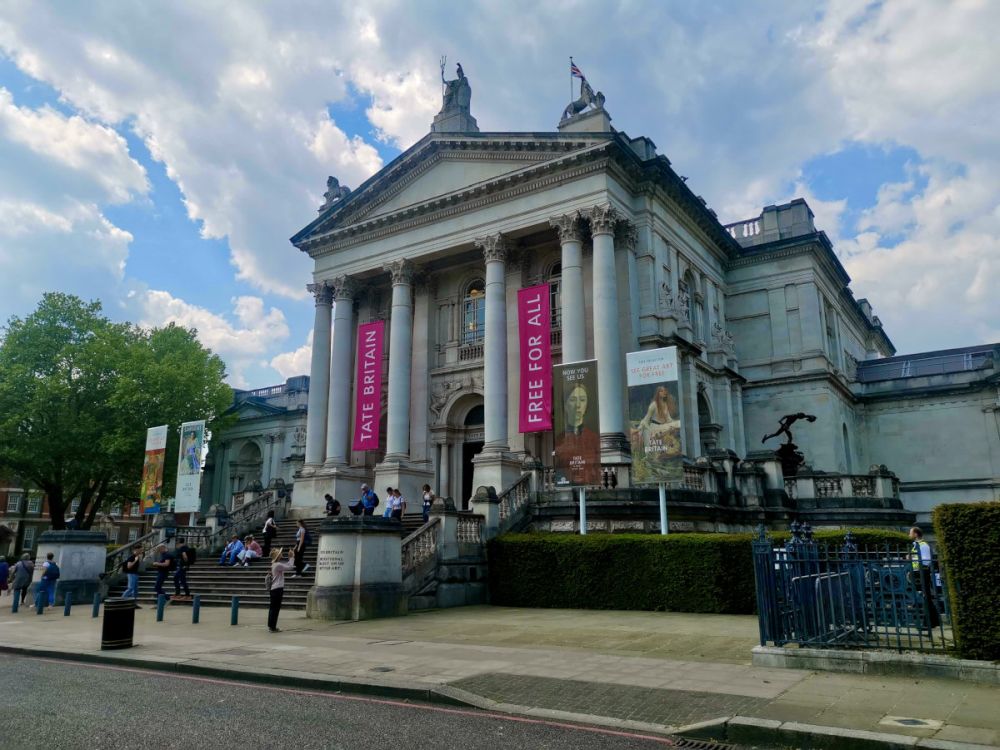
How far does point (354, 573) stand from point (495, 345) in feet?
46.0

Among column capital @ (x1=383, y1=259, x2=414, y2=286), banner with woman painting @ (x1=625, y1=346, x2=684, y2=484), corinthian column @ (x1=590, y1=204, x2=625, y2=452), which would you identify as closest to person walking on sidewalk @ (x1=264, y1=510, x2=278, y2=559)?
corinthian column @ (x1=590, y1=204, x2=625, y2=452)

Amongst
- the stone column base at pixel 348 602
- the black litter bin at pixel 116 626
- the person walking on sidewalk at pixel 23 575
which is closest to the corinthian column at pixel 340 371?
the person walking on sidewalk at pixel 23 575

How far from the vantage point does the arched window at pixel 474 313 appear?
33.6 meters

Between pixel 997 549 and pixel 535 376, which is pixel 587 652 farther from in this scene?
pixel 535 376

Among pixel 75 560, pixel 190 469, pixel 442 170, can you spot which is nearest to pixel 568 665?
pixel 75 560

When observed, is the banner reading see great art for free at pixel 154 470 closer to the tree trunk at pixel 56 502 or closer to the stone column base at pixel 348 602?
the stone column base at pixel 348 602

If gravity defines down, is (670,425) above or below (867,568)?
above

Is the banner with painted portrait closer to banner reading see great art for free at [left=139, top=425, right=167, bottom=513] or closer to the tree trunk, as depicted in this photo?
banner reading see great art for free at [left=139, top=425, right=167, bottom=513]

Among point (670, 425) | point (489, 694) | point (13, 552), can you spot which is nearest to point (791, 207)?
A: point (670, 425)

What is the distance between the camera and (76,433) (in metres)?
38.4

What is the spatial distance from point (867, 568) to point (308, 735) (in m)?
7.07

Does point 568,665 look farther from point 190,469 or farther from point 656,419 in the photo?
point 190,469

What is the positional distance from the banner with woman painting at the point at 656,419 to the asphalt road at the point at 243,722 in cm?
1234

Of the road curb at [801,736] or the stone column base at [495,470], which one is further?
the stone column base at [495,470]
